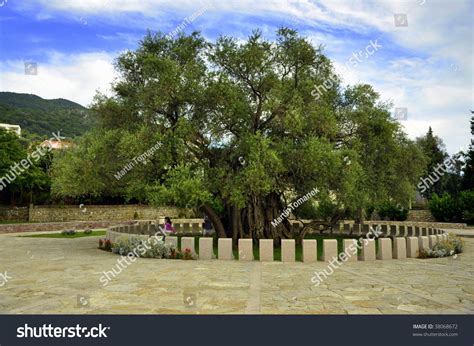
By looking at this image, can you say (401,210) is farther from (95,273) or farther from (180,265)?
(95,273)

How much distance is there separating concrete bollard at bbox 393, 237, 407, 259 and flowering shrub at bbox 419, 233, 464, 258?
2.67 feet

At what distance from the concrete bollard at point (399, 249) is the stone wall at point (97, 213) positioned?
2655cm

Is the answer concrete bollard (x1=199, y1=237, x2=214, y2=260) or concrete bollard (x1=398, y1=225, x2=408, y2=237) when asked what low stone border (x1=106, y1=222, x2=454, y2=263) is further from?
concrete bollard (x1=398, y1=225, x2=408, y2=237)

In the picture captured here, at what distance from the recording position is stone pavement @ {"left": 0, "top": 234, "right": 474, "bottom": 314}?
841 centimetres

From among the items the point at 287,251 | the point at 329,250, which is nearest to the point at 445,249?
the point at 329,250

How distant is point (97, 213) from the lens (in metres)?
46.0

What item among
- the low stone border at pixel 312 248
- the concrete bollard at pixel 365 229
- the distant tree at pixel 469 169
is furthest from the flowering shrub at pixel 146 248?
the distant tree at pixel 469 169

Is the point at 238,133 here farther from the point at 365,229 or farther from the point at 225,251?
the point at 365,229

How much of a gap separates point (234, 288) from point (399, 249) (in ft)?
29.5

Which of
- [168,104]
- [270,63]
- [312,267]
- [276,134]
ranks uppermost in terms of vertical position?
[270,63]

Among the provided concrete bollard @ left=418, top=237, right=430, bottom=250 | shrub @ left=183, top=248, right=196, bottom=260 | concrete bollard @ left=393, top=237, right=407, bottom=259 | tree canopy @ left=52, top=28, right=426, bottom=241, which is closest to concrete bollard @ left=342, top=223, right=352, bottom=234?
tree canopy @ left=52, top=28, right=426, bottom=241
